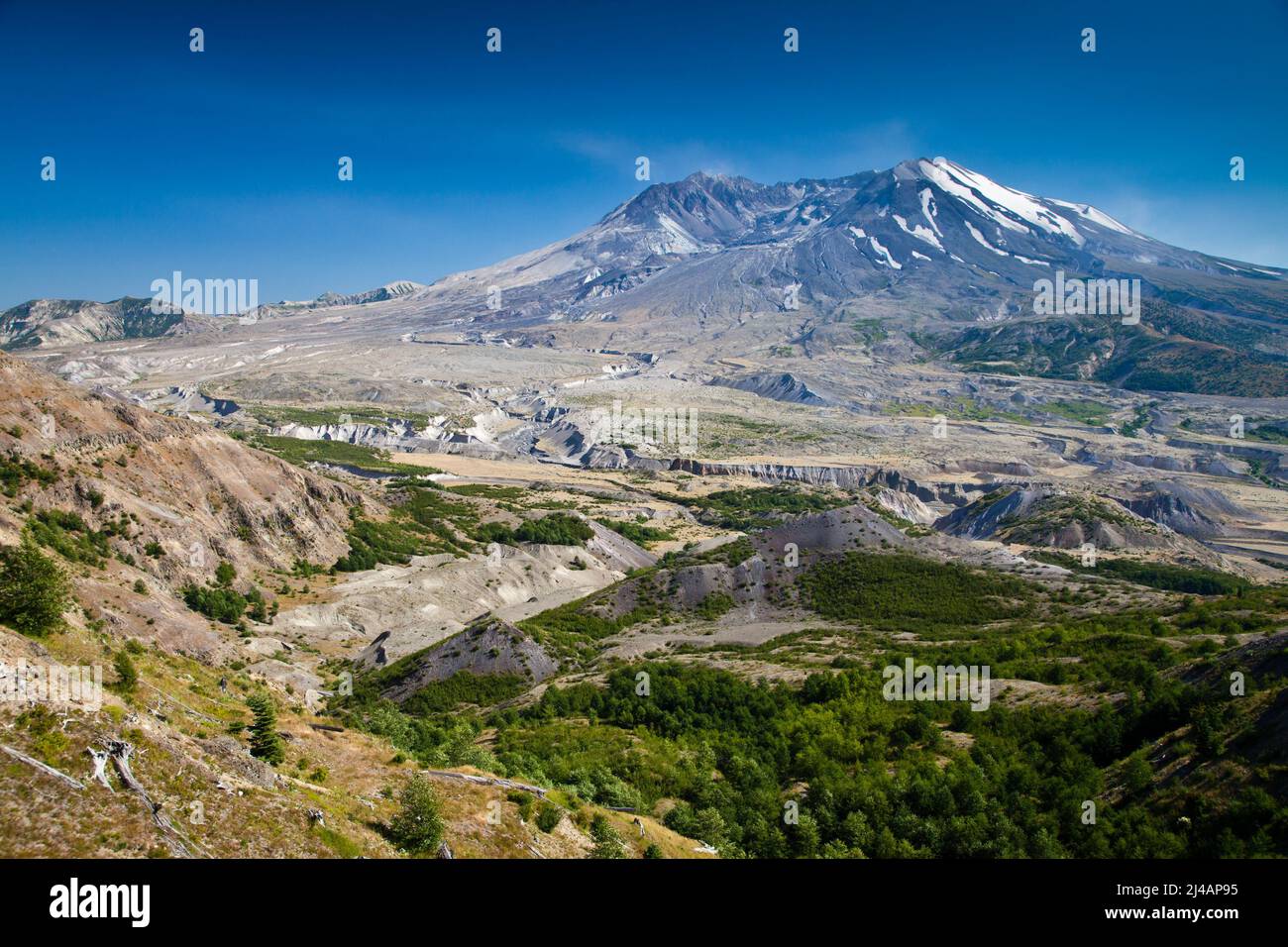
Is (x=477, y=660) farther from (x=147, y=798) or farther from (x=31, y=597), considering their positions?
(x=147, y=798)

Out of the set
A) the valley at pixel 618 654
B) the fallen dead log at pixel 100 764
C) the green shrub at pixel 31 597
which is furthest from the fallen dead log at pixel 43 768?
the green shrub at pixel 31 597

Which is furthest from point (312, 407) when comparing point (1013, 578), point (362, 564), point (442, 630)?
point (1013, 578)

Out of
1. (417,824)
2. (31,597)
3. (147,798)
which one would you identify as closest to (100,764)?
(147,798)

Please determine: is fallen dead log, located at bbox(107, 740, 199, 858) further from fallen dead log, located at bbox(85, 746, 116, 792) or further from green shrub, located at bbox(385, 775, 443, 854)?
green shrub, located at bbox(385, 775, 443, 854)

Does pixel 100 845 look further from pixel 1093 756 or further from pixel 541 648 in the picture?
pixel 541 648

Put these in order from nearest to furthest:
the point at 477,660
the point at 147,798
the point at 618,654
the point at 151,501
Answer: the point at 147,798 → the point at 477,660 → the point at 618,654 → the point at 151,501

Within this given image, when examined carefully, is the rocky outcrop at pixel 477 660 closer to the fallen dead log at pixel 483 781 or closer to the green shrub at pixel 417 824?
the fallen dead log at pixel 483 781

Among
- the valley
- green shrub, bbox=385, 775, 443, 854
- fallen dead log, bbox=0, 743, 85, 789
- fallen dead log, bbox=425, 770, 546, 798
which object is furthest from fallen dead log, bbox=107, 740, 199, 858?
fallen dead log, bbox=425, 770, 546, 798

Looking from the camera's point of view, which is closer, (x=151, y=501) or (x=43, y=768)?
(x=43, y=768)
